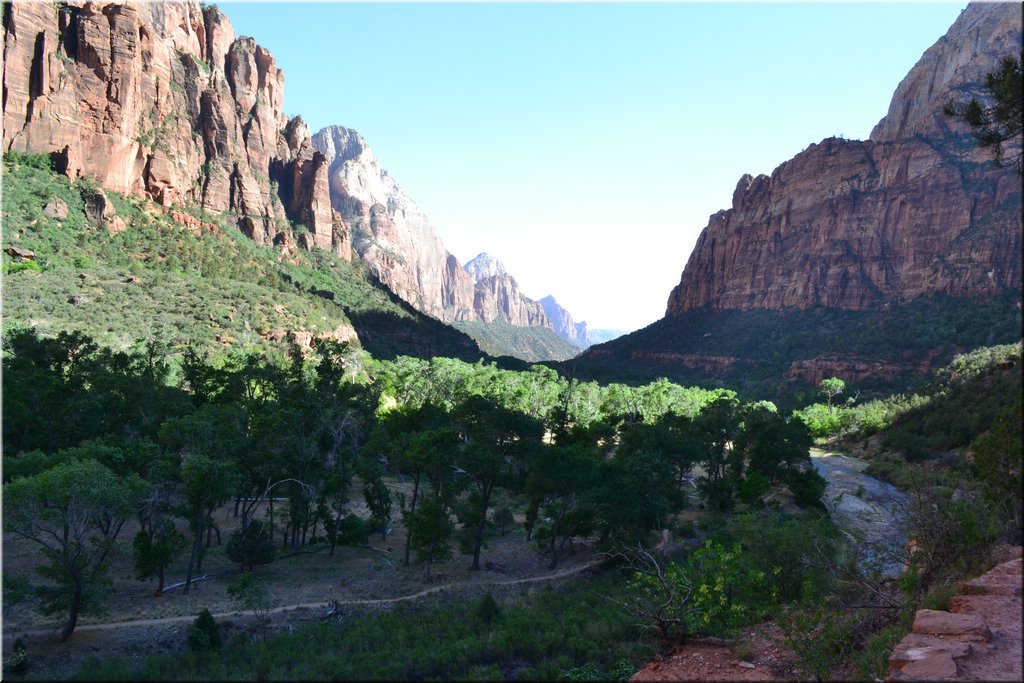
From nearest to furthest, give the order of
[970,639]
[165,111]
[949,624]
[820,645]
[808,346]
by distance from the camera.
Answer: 1. [970,639]
2. [949,624]
3. [820,645]
4. [165,111]
5. [808,346]

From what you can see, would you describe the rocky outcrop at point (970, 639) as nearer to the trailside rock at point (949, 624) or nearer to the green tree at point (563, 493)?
the trailside rock at point (949, 624)

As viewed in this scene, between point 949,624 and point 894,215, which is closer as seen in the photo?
point 949,624

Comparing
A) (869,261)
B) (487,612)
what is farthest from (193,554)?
(869,261)

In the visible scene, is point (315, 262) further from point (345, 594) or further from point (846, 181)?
point (846, 181)

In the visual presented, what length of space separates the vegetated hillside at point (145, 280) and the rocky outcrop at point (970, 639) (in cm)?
5223

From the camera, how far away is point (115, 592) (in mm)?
16750

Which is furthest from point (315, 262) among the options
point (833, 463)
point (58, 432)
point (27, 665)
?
point (27, 665)

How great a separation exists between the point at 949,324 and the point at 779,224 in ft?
172

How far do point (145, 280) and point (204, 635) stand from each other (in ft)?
187

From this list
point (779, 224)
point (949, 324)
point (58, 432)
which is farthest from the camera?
point (779, 224)

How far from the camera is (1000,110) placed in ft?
32.0

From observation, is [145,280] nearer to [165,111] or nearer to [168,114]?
[165,111]

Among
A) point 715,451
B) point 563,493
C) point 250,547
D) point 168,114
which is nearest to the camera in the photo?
point 250,547

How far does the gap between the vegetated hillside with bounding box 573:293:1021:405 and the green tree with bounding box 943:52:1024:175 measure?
68.6 metres
